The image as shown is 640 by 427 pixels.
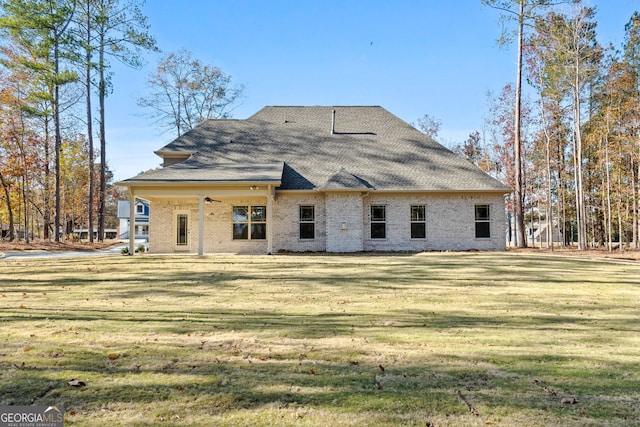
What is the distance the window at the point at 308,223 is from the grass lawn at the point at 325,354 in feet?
32.5

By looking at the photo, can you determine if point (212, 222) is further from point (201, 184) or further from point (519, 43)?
point (519, 43)

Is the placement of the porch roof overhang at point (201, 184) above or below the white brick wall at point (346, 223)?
above

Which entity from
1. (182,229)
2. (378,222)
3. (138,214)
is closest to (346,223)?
(378,222)

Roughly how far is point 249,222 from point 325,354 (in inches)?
599

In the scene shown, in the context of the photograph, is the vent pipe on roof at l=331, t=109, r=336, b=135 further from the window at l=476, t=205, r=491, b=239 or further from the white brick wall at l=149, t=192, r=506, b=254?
the window at l=476, t=205, r=491, b=239

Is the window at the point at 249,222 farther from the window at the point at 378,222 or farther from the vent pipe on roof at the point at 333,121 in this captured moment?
the vent pipe on roof at the point at 333,121

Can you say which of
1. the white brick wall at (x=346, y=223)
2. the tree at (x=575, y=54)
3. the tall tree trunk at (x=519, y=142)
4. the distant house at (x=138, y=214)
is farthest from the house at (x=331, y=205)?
the distant house at (x=138, y=214)

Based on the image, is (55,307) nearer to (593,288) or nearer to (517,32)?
(593,288)

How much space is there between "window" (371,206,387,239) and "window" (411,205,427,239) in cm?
125

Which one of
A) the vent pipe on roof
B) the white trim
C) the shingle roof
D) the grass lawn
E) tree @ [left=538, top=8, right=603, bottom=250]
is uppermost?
tree @ [left=538, top=8, right=603, bottom=250]

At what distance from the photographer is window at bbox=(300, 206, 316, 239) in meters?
18.3

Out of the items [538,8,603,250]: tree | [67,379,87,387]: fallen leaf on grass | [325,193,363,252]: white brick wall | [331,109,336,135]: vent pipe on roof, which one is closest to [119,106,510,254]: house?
[325,193,363,252]: white brick wall

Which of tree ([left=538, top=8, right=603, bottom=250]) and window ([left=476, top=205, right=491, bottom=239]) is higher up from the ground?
tree ([left=538, top=8, right=603, bottom=250])

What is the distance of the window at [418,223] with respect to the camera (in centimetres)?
1834
